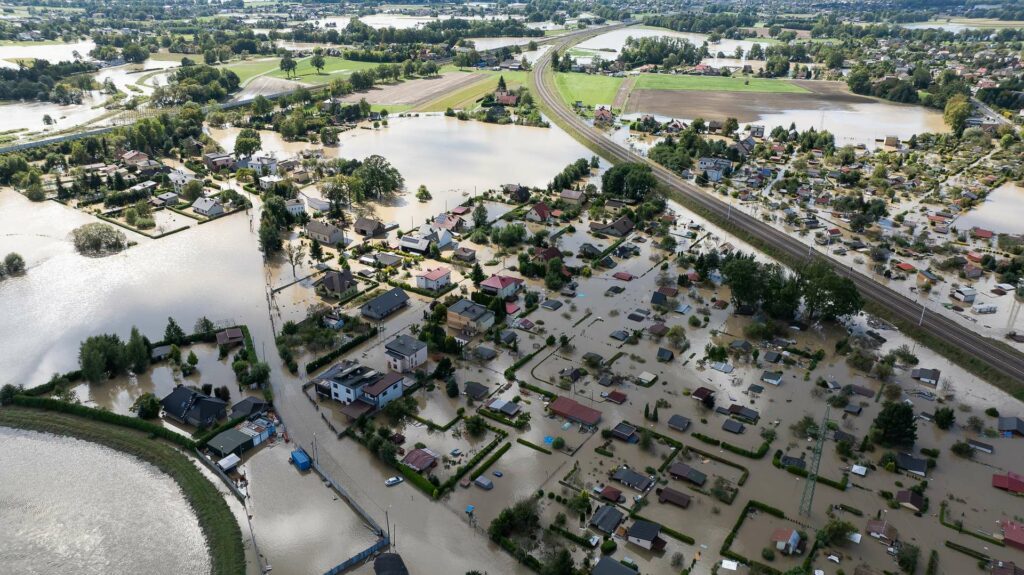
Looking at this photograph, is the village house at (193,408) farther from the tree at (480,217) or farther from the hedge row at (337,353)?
the tree at (480,217)

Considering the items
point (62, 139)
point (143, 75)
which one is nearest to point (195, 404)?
point (62, 139)

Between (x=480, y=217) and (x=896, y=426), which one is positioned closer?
(x=896, y=426)

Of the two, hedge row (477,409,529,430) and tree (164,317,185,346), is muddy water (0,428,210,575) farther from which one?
hedge row (477,409,529,430)

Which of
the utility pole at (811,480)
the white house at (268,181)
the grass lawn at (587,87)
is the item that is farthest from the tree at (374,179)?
the grass lawn at (587,87)

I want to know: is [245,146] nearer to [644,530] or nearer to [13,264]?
[13,264]

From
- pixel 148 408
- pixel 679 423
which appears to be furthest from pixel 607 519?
pixel 148 408

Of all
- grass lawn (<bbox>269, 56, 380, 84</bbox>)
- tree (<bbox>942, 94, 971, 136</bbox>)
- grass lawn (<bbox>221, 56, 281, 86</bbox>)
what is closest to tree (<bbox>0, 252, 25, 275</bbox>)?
grass lawn (<bbox>221, 56, 281, 86</bbox>)

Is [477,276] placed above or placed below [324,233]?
below
